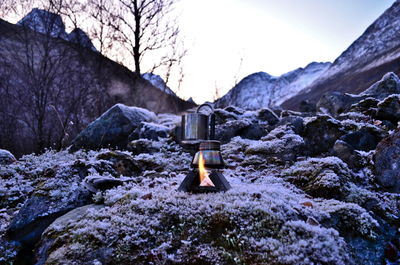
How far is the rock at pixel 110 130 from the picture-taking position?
1114cm

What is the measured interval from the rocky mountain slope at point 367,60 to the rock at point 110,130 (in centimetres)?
3826

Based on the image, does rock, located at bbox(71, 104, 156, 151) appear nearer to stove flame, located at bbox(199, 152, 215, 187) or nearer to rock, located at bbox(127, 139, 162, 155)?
rock, located at bbox(127, 139, 162, 155)

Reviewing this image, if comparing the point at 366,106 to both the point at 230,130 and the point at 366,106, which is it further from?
the point at 230,130

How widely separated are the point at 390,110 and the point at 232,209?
7915 millimetres

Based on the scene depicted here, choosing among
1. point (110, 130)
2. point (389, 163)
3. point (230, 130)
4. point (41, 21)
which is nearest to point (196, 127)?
point (389, 163)

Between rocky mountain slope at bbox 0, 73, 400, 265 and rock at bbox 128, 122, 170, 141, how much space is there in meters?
2.69

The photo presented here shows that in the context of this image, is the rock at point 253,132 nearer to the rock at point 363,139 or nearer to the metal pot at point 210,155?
the rock at point 363,139

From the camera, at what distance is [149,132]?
1096cm

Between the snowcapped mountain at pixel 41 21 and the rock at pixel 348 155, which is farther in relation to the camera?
the snowcapped mountain at pixel 41 21

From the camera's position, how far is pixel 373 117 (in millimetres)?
9406

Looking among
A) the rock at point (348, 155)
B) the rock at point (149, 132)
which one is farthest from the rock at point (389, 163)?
the rock at point (149, 132)

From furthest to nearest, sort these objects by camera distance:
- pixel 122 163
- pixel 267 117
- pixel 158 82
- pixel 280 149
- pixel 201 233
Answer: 1. pixel 158 82
2. pixel 267 117
3. pixel 280 149
4. pixel 122 163
5. pixel 201 233

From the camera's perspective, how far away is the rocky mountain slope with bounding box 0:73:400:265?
10.4 ft

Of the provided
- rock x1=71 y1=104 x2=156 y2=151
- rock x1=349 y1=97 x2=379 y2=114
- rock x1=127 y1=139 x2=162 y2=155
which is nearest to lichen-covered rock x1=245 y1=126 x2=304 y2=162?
rock x1=127 y1=139 x2=162 y2=155
